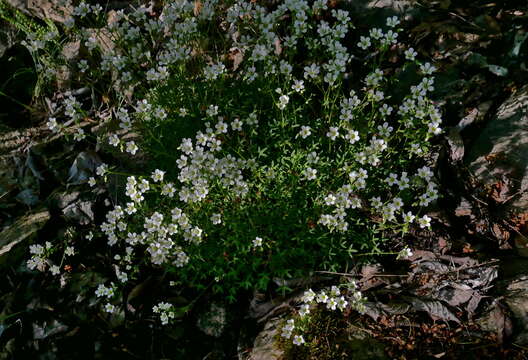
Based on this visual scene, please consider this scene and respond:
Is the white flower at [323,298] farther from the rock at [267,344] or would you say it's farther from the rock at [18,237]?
the rock at [18,237]

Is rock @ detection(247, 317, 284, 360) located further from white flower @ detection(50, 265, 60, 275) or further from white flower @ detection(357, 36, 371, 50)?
white flower @ detection(357, 36, 371, 50)

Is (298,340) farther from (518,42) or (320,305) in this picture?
(518,42)

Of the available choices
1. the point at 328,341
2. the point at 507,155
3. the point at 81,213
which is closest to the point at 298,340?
the point at 328,341

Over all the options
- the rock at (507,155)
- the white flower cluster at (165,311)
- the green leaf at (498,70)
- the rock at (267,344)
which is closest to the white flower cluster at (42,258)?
the white flower cluster at (165,311)

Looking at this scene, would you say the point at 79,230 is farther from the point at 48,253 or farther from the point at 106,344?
the point at 106,344

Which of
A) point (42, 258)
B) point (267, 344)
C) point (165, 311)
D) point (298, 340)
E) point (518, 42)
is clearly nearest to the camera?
point (298, 340)
